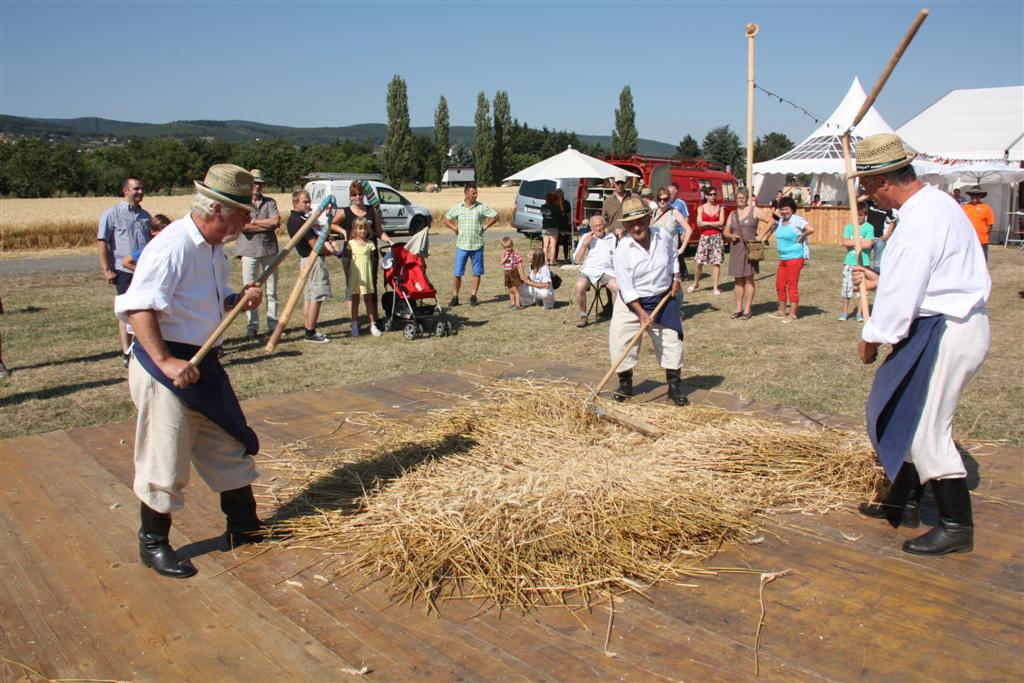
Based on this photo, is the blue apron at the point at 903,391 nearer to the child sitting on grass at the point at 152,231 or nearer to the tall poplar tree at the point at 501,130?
the child sitting on grass at the point at 152,231

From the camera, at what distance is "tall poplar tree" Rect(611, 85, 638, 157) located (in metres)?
78.9

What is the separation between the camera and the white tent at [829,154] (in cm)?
2359

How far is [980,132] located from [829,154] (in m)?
4.91

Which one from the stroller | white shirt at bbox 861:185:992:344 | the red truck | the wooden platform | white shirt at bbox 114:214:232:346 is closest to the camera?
the wooden platform

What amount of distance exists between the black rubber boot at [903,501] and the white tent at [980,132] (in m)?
20.9

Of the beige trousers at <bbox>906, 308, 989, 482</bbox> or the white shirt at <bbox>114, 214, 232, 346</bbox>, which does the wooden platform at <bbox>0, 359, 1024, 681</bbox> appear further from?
the white shirt at <bbox>114, 214, 232, 346</bbox>

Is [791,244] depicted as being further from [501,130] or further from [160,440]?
[501,130]

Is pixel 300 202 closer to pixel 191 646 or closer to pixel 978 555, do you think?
pixel 191 646

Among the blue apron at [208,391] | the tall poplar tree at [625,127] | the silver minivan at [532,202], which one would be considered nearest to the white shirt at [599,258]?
the blue apron at [208,391]

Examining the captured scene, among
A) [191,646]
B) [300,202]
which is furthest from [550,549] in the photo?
[300,202]

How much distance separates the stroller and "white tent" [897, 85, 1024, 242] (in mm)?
17729

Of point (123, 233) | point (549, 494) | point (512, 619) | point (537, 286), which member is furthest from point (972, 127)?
point (512, 619)

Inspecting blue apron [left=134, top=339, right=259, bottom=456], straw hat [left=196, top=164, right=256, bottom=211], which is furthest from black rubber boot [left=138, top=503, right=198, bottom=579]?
straw hat [left=196, top=164, right=256, bottom=211]

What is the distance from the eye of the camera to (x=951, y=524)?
146 inches
